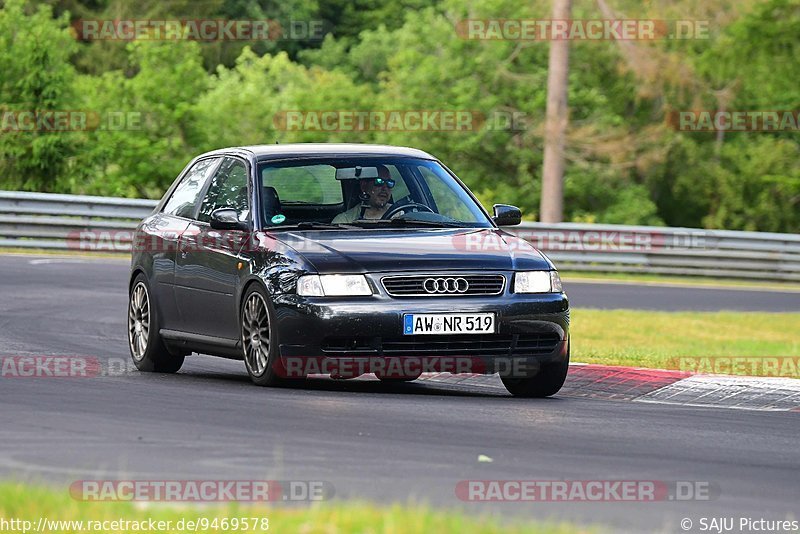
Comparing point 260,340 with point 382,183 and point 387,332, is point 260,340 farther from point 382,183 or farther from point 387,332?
point 382,183

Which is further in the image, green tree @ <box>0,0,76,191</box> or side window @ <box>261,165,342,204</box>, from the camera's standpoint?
green tree @ <box>0,0,76,191</box>

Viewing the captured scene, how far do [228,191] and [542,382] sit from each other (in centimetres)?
269

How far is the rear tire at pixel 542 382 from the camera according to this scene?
35.6ft

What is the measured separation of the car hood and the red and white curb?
1.28 meters

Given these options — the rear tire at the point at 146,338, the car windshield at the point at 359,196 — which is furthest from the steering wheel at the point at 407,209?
the rear tire at the point at 146,338

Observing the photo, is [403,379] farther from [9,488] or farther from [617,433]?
[9,488]

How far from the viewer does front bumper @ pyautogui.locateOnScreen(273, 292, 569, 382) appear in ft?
33.3

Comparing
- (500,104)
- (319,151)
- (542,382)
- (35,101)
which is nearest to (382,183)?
(319,151)

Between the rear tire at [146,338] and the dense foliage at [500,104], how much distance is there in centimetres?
2143

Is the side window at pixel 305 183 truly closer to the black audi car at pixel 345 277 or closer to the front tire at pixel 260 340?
the black audi car at pixel 345 277

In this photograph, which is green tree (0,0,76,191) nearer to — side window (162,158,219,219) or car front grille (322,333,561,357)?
side window (162,158,219,219)

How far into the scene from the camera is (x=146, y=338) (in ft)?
40.8

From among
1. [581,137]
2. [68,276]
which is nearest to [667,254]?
[581,137]

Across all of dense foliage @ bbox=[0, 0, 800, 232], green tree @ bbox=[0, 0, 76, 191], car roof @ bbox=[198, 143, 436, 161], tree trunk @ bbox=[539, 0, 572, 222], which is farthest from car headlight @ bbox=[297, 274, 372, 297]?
green tree @ bbox=[0, 0, 76, 191]
